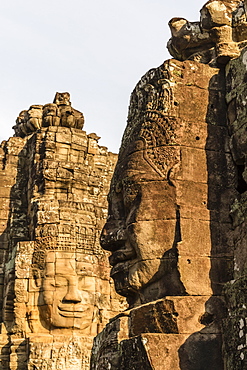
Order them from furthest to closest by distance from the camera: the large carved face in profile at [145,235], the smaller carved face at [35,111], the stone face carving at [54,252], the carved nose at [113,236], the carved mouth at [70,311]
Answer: the smaller carved face at [35,111] → the carved mouth at [70,311] → the stone face carving at [54,252] → the carved nose at [113,236] → the large carved face in profile at [145,235]

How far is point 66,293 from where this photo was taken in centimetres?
1634

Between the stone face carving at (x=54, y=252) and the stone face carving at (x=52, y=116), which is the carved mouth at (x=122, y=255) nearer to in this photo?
the stone face carving at (x=54, y=252)

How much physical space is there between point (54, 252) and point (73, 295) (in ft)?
4.01

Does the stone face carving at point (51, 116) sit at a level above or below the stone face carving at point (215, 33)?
above

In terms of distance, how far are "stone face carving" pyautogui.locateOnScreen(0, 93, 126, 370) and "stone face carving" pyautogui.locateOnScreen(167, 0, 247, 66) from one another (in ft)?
27.8

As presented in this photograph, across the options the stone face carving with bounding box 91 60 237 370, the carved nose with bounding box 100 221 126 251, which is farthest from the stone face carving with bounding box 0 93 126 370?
the carved nose with bounding box 100 221 126 251

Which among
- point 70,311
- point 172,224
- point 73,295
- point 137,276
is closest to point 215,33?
point 172,224

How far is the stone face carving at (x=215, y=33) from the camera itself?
9.09 meters

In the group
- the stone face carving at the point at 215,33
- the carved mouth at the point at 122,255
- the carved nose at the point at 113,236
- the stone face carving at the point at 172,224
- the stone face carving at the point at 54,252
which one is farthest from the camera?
the stone face carving at the point at 54,252

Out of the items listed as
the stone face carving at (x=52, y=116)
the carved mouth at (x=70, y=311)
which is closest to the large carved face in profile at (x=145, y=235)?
the carved mouth at (x=70, y=311)

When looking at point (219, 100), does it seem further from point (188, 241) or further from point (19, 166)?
point (19, 166)

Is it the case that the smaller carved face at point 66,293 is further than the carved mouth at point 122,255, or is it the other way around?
the smaller carved face at point 66,293

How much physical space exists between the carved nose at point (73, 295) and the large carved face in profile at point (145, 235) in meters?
7.68

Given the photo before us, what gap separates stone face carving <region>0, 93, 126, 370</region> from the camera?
635 inches
